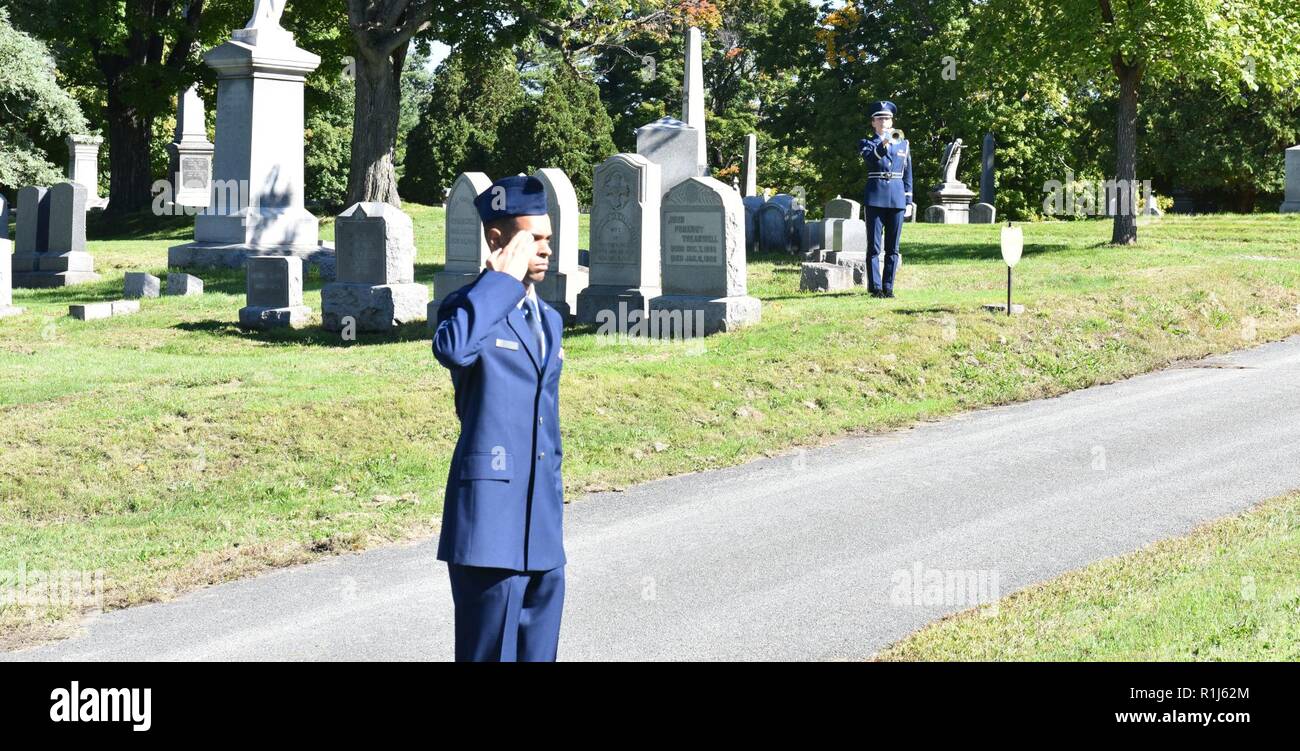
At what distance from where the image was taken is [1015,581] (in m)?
7.51

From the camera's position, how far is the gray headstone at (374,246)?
56.5 ft

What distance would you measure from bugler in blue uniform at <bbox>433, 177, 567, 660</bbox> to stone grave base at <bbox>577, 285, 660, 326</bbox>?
1169 cm

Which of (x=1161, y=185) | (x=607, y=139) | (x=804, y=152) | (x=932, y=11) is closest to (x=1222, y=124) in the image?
(x=1161, y=185)

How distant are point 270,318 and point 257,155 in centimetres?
718

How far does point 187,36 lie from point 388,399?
2823 cm

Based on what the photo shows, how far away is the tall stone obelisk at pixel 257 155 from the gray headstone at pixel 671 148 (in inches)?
226

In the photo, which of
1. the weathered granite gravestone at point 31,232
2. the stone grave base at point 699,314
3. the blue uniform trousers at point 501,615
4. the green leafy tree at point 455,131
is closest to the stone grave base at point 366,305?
the stone grave base at point 699,314

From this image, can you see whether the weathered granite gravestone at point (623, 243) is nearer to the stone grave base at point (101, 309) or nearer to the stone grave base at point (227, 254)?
the stone grave base at point (101, 309)

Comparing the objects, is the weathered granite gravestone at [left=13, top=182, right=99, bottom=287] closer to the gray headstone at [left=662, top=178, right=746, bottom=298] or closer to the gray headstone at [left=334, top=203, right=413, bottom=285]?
the gray headstone at [left=334, top=203, right=413, bottom=285]

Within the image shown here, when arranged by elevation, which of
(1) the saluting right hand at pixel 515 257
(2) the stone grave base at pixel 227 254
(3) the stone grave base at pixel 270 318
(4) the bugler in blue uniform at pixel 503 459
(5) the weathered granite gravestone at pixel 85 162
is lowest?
(4) the bugler in blue uniform at pixel 503 459

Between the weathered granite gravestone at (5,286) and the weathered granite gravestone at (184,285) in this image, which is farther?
the weathered granite gravestone at (184,285)

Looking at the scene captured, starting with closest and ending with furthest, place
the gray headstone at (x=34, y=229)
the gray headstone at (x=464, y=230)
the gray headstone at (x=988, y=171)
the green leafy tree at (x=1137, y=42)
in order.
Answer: the gray headstone at (x=464, y=230)
the green leafy tree at (x=1137, y=42)
the gray headstone at (x=34, y=229)
the gray headstone at (x=988, y=171)

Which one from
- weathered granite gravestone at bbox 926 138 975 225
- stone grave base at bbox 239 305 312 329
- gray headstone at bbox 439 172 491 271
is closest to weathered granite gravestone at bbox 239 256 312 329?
stone grave base at bbox 239 305 312 329

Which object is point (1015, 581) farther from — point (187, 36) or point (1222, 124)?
point (1222, 124)
